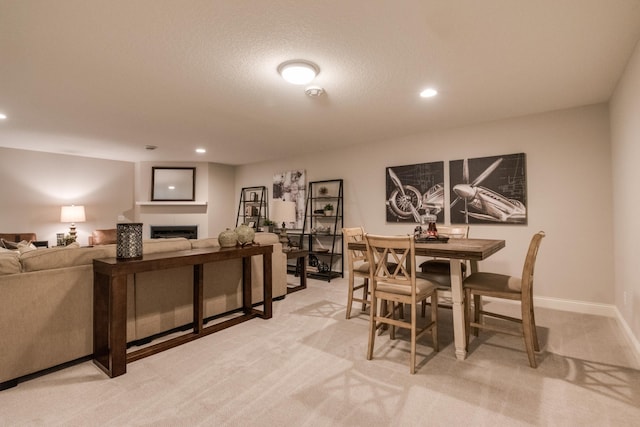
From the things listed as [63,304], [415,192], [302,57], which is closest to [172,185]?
[63,304]

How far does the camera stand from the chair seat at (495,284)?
2.25 m

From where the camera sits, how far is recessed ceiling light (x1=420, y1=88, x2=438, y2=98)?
3.01m

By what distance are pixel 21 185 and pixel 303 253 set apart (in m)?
5.31

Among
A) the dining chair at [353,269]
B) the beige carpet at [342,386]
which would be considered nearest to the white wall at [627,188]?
the beige carpet at [342,386]

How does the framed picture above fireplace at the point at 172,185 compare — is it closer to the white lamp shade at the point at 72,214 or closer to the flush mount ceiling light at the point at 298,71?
the white lamp shade at the point at 72,214

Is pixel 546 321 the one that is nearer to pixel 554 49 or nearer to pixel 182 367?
pixel 554 49

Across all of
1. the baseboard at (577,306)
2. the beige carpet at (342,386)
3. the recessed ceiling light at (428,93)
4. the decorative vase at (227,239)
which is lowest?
the beige carpet at (342,386)

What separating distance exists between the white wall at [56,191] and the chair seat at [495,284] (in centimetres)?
697

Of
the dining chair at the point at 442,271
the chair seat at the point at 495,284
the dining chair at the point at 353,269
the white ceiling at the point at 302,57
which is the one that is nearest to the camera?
the white ceiling at the point at 302,57

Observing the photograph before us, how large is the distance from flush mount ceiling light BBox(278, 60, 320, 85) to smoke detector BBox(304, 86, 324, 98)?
0.28 meters

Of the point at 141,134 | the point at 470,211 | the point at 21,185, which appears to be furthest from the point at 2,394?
the point at 21,185

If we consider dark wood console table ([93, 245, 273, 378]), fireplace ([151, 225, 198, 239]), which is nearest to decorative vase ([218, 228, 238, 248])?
dark wood console table ([93, 245, 273, 378])

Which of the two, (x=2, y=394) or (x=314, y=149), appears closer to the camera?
(x=2, y=394)

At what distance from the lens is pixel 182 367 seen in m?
2.17
